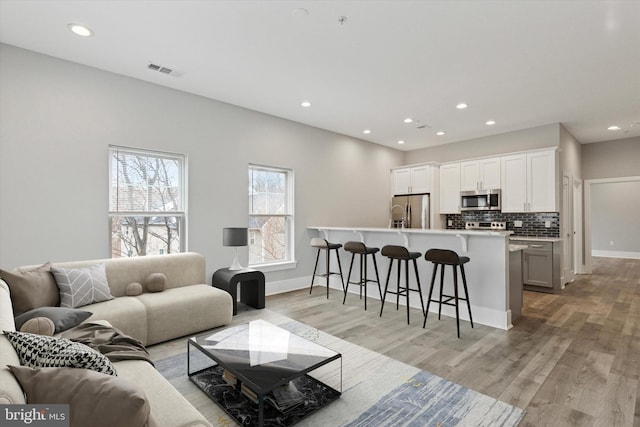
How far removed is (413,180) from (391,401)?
5505 mm

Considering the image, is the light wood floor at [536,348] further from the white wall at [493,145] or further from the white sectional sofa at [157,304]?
the white wall at [493,145]

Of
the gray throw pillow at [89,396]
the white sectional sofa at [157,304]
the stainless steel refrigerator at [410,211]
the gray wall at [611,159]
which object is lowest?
the white sectional sofa at [157,304]

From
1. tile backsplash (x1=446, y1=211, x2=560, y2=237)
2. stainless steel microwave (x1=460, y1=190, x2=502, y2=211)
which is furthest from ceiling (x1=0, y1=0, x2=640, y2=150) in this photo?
tile backsplash (x1=446, y1=211, x2=560, y2=237)

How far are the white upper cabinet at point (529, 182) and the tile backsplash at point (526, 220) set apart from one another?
1.22ft

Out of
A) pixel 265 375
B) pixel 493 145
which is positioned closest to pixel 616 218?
pixel 493 145

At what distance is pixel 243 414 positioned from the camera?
81.3 inches

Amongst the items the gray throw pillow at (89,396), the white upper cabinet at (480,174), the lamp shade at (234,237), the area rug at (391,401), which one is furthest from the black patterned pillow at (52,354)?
the white upper cabinet at (480,174)

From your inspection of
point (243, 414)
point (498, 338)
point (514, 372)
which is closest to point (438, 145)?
point (498, 338)

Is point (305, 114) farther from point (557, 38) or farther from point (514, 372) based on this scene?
point (514, 372)

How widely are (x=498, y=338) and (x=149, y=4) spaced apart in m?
4.45

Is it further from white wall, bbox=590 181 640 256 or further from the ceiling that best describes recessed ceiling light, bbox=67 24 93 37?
white wall, bbox=590 181 640 256

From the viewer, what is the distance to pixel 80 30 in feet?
9.44

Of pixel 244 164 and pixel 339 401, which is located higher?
pixel 244 164

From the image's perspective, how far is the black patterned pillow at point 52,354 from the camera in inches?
48.0
